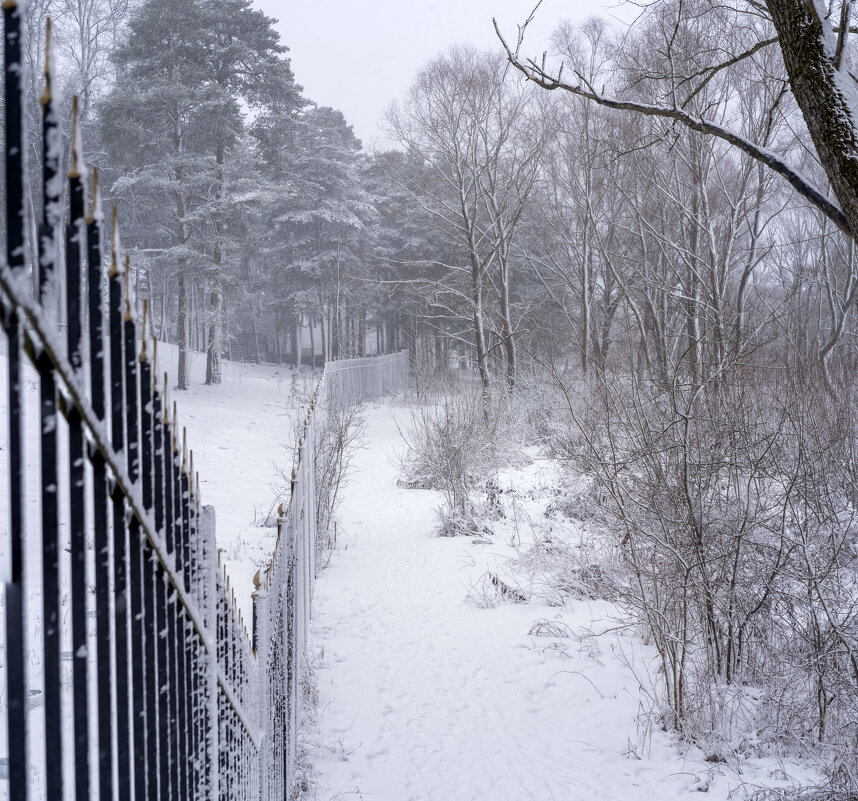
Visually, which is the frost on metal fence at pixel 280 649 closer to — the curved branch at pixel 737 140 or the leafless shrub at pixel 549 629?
the leafless shrub at pixel 549 629

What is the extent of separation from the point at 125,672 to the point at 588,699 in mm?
4803

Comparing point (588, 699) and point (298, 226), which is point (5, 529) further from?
point (298, 226)

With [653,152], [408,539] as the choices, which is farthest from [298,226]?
[408,539]

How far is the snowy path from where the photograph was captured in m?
4.16

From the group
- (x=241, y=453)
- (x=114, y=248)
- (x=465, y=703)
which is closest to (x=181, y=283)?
(x=241, y=453)

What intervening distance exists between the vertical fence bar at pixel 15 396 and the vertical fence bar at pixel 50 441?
3cm

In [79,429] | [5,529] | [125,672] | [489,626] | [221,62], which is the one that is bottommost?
[489,626]

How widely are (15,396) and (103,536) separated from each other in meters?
0.37

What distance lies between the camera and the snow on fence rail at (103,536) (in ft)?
2.49

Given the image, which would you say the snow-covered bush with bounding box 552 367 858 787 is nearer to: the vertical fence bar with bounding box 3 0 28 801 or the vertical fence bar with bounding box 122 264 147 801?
the vertical fence bar with bounding box 122 264 147 801

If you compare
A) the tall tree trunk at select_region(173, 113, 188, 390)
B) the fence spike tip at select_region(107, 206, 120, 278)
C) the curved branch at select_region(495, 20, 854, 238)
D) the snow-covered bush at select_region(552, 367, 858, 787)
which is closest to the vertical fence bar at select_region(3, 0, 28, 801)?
the fence spike tip at select_region(107, 206, 120, 278)

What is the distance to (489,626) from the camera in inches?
265

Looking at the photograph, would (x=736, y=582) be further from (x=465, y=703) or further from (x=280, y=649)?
(x=280, y=649)

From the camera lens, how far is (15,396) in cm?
75
